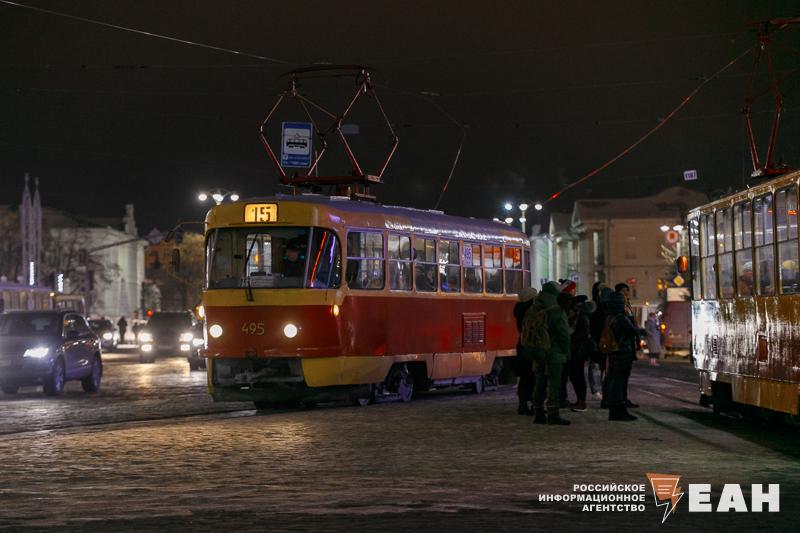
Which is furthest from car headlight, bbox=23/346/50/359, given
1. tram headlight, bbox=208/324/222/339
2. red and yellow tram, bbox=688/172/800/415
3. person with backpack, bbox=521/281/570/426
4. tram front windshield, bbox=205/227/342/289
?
red and yellow tram, bbox=688/172/800/415

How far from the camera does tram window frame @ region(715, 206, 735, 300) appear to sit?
1880 cm

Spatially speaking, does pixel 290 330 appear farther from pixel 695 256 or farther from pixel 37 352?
pixel 37 352

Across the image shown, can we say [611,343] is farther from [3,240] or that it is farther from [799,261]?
[3,240]

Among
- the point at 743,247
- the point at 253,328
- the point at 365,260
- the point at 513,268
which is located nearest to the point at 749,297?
the point at 743,247

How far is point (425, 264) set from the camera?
82.5 ft

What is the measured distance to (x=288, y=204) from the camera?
72.2 feet

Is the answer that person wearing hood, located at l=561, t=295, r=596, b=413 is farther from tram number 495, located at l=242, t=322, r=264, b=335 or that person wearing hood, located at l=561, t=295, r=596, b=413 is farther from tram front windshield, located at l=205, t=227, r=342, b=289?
tram number 495, located at l=242, t=322, r=264, b=335

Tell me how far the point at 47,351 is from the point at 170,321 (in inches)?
815

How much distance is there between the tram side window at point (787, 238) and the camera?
51.2 feet

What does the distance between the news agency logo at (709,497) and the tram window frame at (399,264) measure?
11.8 meters

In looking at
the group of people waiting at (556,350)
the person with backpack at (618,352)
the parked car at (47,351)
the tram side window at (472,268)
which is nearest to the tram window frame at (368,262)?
the group of people waiting at (556,350)

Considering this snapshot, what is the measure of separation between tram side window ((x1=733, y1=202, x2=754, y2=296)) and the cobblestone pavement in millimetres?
1769

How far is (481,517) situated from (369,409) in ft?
39.9

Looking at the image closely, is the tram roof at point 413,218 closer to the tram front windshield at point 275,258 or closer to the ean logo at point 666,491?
the tram front windshield at point 275,258
